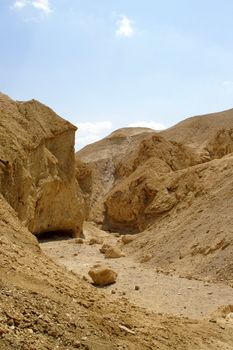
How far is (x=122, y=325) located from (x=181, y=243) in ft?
32.5

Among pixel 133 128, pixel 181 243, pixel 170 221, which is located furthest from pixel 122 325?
pixel 133 128

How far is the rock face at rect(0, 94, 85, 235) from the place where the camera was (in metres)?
10.5

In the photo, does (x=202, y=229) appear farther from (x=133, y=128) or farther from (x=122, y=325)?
(x=133, y=128)

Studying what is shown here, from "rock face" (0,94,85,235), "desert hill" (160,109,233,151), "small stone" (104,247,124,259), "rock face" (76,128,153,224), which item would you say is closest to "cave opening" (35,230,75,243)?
"rock face" (0,94,85,235)

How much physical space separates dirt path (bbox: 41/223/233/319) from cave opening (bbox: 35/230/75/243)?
3.44 meters

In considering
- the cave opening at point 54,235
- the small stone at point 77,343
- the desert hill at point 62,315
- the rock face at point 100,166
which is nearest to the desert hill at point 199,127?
the rock face at point 100,166

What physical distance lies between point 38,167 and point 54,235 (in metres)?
6.09

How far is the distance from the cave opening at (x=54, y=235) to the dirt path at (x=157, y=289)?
3.44 meters

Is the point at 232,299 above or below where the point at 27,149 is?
below

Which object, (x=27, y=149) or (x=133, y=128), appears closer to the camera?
(x=27, y=149)

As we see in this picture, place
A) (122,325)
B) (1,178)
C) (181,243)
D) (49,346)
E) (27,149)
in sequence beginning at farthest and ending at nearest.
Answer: (181,243), (27,149), (1,178), (122,325), (49,346)

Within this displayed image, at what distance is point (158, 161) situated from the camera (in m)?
27.9

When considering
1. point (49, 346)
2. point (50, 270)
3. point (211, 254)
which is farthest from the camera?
point (211, 254)

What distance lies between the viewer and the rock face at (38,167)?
10455 millimetres
